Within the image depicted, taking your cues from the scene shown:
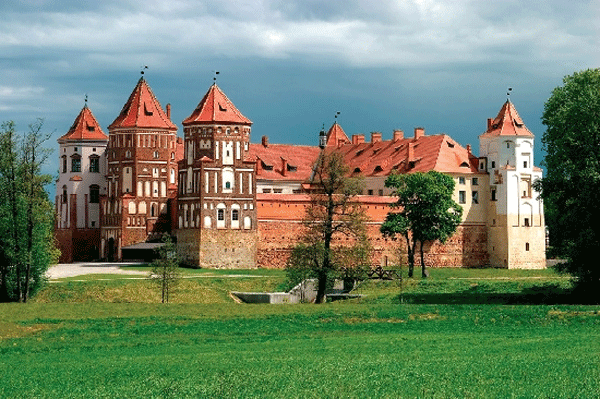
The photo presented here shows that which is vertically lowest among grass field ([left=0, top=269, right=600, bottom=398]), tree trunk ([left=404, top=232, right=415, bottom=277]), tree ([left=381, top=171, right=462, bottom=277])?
grass field ([left=0, top=269, right=600, bottom=398])

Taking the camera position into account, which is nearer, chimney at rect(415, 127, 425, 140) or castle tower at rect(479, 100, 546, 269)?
castle tower at rect(479, 100, 546, 269)

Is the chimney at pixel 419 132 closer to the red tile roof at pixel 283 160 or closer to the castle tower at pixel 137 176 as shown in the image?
the red tile roof at pixel 283 160

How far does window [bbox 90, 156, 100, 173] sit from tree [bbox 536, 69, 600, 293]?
45363 mm

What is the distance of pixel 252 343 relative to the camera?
36.1 m

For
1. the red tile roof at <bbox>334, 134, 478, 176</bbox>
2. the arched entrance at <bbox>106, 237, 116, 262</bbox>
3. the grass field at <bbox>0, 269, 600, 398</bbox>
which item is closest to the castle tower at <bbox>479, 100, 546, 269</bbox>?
the red tile roof at <bbox>334, 134, 478, 176</bbox>

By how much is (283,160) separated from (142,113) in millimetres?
16902

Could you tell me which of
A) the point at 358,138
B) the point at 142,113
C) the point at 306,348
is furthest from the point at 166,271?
the point at 358,138

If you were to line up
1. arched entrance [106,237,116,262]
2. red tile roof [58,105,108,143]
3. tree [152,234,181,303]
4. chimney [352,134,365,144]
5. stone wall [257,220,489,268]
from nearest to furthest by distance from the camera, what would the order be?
tree [152,234,181,303] < stone wall [257,220,489,268] < arched entrance [106,237,116,262] < red tile roof [58,105,108,143] < chimney [352,134,365,144]

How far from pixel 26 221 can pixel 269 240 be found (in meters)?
25.2

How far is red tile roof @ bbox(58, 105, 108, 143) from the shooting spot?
91.4 m

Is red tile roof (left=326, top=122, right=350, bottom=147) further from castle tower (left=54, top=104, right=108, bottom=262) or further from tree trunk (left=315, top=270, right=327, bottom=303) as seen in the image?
tree trunk (left=315, top=270, right=327, bottom=303)

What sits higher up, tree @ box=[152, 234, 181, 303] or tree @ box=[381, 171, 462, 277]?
tree @ box=[381, 171, 462, 277]

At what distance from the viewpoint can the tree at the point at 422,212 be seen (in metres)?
79.6

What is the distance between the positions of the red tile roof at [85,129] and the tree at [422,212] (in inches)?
1021
